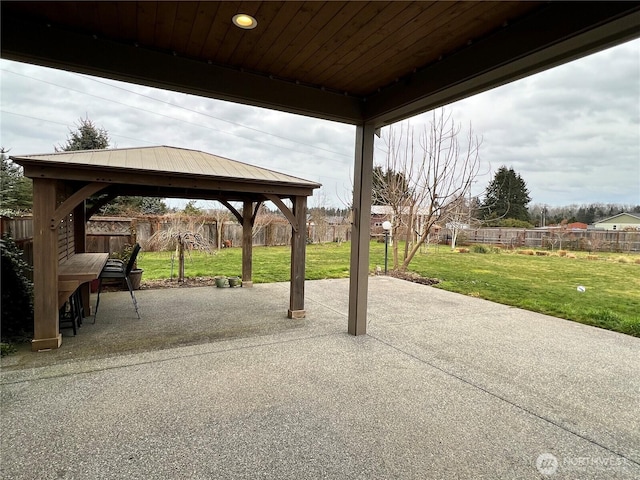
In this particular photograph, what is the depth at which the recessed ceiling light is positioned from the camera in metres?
2.05

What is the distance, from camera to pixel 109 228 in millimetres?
7473

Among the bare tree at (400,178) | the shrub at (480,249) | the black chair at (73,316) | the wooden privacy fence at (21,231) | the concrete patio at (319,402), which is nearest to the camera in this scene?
the concrete patio at (319,402)

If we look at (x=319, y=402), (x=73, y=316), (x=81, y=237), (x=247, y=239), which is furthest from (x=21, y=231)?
(x=319, y=402)

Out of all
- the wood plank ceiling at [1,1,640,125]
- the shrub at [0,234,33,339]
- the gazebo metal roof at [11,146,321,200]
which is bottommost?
the shrub at [0,234,33,339]

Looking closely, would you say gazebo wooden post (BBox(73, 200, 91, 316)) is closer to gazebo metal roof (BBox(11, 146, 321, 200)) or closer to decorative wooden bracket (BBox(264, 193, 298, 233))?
gazebo metal roof (BBox(11, 146, 321, 200))

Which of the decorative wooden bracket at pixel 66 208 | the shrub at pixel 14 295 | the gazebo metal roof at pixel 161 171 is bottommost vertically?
the shrub at pixel 14 295

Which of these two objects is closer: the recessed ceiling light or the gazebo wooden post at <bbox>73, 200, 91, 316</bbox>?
the recessed ceiling light

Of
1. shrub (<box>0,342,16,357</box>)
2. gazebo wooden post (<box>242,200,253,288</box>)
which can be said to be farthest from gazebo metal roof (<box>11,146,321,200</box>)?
shrub (<box>0,342,16,357</box>)

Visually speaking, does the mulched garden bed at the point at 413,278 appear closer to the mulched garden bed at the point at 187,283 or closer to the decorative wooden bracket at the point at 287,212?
the mulched garden bed at the point at 187,283

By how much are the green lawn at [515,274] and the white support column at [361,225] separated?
3.32 meters

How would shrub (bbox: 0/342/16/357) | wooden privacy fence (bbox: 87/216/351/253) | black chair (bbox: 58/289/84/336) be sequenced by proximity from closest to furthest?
1. shrub (bbox: 0/342/16/357)
2. black chair (bbox: 58/289/84/336)
3. wooden privacy fence (bbox: 87/216/351/253)

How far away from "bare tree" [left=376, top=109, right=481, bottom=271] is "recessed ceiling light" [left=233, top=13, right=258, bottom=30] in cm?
683

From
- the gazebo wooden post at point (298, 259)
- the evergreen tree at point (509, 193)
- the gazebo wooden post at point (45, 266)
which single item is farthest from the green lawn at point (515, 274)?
the evergreen tree at point (509, 193)

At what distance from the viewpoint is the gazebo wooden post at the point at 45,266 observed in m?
3.09
